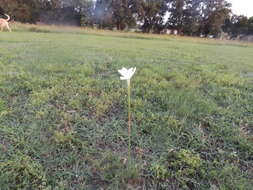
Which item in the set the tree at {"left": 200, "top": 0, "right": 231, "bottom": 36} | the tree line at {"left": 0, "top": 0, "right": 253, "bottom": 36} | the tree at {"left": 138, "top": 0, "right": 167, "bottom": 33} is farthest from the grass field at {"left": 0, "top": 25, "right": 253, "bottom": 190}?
the tree at {"left": 200, "top": 0, "right": 231, "bottom": 36}

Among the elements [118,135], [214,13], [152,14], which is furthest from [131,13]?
[118,135]

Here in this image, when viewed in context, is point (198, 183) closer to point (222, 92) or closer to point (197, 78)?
point (222, 92)

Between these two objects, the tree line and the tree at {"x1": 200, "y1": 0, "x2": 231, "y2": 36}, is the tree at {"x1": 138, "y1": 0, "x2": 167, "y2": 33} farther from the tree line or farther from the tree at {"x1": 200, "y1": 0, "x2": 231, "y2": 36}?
the tree at {"x1": 200, "y1": 0, "x2": 231, "y2": 36}

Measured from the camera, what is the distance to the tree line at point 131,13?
23219mm

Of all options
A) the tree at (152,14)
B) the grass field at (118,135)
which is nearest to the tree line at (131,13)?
the tree at (152,14)

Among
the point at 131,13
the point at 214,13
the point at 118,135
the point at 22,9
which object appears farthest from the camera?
the point at 214,13

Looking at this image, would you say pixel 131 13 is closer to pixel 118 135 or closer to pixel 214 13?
pixel 214 13

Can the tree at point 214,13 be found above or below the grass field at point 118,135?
above

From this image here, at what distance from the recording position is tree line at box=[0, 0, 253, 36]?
23219 mm

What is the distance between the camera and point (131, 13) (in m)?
24.8

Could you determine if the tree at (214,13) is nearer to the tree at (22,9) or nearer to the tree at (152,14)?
the tree at (152,14)

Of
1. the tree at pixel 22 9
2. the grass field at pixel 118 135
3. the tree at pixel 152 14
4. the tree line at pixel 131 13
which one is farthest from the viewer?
the tree at pixel 152 14

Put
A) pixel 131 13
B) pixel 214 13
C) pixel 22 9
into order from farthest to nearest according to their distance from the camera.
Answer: pixel 214 13 → pixel 131 13 → pixel 22 9

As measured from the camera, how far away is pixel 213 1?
1054 inches
